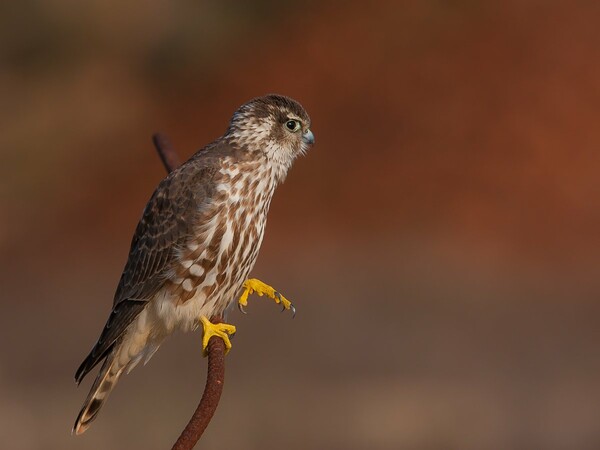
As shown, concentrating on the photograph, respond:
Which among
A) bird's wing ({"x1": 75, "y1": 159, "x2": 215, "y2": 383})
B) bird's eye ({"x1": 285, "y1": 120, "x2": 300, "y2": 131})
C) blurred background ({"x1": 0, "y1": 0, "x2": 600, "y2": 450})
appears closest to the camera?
bird's wing ({"x1": 75, "y1": 159, "x2": 215, "y2": 383})

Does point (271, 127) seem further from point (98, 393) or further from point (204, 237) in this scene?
point (98, 393)

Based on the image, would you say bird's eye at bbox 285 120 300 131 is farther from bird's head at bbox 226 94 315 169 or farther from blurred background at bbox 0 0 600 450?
blurred background at bbox 0 0 600 450

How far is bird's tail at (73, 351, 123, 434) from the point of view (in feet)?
18.6

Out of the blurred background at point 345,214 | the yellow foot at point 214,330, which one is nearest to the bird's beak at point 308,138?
the yellow foot at point 214,330

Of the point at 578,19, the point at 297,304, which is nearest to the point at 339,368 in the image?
the point at 297,304

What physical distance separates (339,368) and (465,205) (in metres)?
A: 5.91

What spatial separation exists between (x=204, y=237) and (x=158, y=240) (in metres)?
0.24

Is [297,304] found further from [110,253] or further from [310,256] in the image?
[110,253]

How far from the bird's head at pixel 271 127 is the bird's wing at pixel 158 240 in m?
0.22

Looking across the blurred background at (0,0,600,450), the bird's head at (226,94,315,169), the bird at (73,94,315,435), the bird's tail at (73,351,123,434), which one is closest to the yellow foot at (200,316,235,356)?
the bird at (73,94,315,435)

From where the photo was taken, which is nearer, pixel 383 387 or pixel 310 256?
pixel 383 387

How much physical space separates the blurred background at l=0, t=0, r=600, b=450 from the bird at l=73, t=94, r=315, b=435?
209 inches

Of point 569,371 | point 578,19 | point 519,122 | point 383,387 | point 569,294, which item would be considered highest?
point 578,19

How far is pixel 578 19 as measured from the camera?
70.0ft
